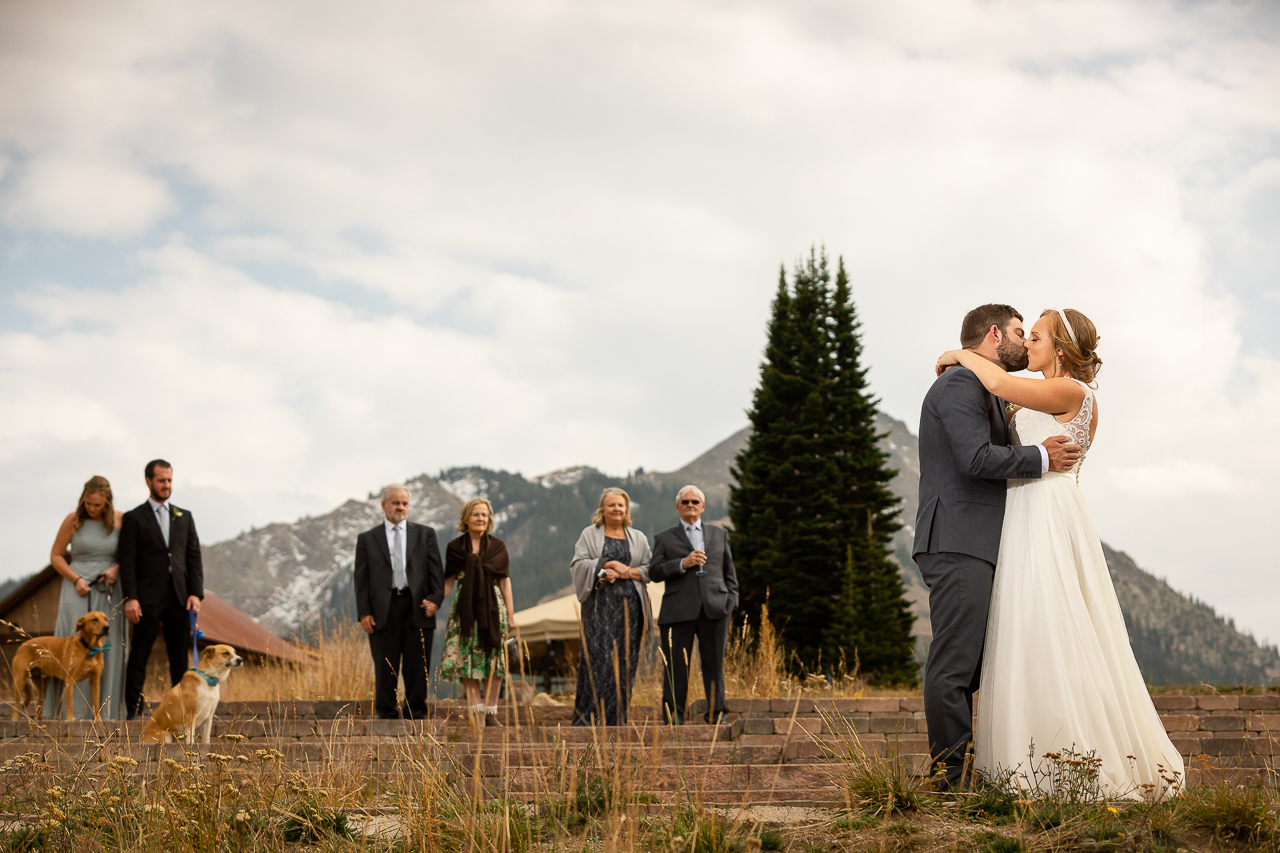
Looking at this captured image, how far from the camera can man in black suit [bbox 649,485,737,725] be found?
283 inches

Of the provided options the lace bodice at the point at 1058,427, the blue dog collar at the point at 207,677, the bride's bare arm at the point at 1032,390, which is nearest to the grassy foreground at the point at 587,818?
the lace bodice at the point at 1058,427

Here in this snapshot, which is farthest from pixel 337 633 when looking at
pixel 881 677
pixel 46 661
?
pixel 881 677

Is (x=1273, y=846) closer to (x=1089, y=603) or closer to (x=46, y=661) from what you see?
(x=1089, y=603)

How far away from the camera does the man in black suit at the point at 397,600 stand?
7359 millimetres

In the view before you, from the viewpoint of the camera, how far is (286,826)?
348 cm

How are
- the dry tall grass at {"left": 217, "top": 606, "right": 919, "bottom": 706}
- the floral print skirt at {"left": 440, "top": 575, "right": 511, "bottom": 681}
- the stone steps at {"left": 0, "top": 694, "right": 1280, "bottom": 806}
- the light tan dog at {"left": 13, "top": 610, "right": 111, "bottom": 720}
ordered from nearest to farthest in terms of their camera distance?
1. the stone steps at {"left": 0, "top": 694, "right": 1280, "bottom": 806}
2. the light tan dog at {"left": 13, "top": 610, "right": 111, "bottom": 720}
3. the floral print skirt at {"left": 440, "top": 575, "right": 511, "bottom": 681}
4. the dry tall grass at {"left": 217, "top": 606, "right": 919, "bottom": 706}

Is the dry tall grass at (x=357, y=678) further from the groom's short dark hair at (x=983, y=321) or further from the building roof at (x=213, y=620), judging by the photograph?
the groom's short dark hair at (x=983, y=321)

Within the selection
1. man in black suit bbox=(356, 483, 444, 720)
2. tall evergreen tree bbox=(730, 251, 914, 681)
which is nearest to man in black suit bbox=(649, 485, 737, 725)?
man in black suit bbox=(356, 483, 444, 720)

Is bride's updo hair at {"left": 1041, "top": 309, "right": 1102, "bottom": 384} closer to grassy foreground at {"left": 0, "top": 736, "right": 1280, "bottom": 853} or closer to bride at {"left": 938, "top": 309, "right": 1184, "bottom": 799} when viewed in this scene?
bride at {"left": 938, "top": 309, "right": 1184, "bottom": 799}

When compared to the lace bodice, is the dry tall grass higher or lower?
lower

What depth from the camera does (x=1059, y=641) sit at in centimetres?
395

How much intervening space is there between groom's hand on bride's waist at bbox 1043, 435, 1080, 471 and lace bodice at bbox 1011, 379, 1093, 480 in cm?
5

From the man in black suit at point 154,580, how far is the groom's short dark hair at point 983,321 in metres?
5.83

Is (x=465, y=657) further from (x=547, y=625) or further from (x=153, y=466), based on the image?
(x=547, y=625)
